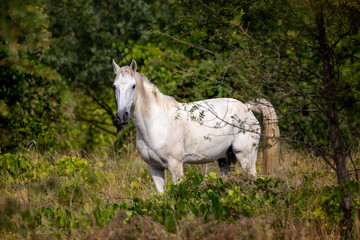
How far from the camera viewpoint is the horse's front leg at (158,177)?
5562mm

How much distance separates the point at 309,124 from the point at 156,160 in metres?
4.53

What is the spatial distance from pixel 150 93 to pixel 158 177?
1012mm

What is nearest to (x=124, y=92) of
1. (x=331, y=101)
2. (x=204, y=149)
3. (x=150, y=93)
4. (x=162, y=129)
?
(x=150, y=93)

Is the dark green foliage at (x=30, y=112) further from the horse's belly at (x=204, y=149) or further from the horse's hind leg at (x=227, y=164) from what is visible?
the horse's belly at (x=204, y=149)

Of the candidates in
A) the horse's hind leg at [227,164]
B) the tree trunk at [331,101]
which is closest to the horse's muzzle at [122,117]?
the horse's hind leg at [227,164]

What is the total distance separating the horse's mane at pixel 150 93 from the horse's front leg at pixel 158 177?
74cm

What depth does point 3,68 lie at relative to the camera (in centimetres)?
877

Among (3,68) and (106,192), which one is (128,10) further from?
(106,192)

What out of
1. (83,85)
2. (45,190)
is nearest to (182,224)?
(45,190)

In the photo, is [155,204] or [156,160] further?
[156,160]

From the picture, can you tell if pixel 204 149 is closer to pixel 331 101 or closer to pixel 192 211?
pixel 192 211

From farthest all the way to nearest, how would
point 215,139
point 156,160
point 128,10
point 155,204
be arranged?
1. point 128,10
2. point 215,139
3. point 156,160
4. point 155,204

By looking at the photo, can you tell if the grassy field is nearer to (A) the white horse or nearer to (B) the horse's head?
(A) the white horse

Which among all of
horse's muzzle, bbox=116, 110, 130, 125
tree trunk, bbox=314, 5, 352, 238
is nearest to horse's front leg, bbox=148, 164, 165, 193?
horse's muzzle, bbox=116, 110, 130, 125
